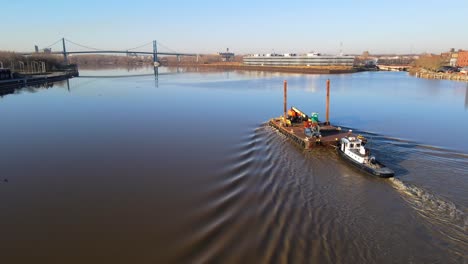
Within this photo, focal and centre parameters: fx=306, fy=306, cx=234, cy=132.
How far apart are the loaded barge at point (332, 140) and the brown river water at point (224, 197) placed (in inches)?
21.6

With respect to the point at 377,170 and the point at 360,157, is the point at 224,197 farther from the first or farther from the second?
the point at 360,157

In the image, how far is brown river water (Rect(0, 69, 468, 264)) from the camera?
1030 centimetres

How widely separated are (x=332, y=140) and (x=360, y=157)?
151 inches

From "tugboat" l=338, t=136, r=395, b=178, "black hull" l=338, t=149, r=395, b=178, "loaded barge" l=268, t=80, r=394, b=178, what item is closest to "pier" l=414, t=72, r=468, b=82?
"loaded barge" l=268, t=80, r=394, b=178

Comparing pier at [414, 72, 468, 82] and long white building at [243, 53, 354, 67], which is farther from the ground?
long white building at [243, 53, 354, 67]

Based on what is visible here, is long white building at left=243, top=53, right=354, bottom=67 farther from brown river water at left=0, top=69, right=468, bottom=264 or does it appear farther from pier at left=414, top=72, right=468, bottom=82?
brown river water at left=0, top=69, right=468, bottom=264

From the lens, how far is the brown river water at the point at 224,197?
1030cm

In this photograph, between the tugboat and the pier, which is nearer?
the tugboat

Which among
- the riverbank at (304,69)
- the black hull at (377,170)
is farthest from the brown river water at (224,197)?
the riverbank at (304,69)

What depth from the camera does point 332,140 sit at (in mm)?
Answer: 20719

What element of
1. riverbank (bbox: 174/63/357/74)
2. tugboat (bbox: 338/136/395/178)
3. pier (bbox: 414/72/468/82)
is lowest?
tugboat (bbox: 338/136/395/178)

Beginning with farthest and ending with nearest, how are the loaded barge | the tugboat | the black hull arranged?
the loaded barge < the tugboat < the black hull

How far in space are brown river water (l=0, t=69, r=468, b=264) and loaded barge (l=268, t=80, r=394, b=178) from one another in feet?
1.80

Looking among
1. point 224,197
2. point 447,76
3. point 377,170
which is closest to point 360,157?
point 377,170
